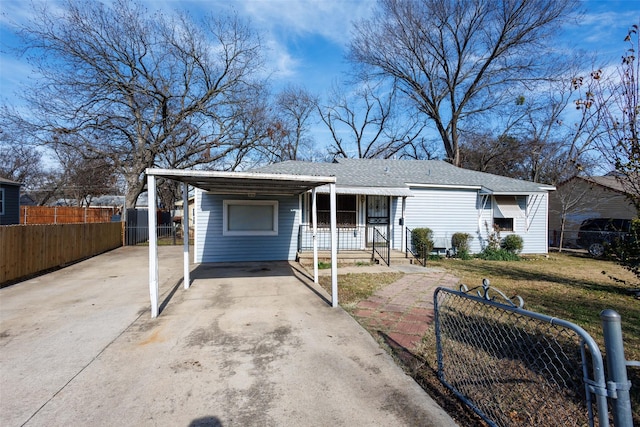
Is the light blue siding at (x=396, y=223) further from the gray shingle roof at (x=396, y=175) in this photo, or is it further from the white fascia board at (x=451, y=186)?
the white fascia board at (x=451, y=186)

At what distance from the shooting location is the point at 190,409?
2.68 meters

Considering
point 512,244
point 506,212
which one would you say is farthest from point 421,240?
point 506,212

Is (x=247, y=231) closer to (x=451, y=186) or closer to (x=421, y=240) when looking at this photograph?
(x=421, y=240)

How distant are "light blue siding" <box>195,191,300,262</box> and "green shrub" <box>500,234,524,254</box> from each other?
26.5 feet

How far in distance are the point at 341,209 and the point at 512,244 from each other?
22.5ft

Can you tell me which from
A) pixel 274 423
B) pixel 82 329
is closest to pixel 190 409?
pixel 274 423

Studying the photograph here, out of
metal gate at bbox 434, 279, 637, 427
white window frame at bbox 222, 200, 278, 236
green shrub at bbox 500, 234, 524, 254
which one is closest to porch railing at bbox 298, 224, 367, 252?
white window frame at bbox 222, 200, 278, 236

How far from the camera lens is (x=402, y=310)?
17.8 feet

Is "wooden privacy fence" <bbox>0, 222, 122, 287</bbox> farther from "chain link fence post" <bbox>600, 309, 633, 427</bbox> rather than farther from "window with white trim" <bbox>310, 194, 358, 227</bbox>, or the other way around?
"chain link fence post" <bbox>600, 309, 633, 427</bbox>

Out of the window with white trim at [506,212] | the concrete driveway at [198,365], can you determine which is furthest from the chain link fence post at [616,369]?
the window with white trim at [506,212]

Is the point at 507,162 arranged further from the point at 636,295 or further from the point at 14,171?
the point at 14,171

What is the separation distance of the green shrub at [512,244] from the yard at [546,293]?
2.85 ft

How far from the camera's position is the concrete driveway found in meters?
2.63

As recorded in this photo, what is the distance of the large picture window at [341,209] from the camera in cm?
1108
